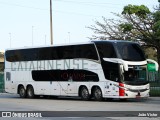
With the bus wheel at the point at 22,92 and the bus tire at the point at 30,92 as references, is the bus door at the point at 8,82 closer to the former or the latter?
the bus wheel at the point at 22,92

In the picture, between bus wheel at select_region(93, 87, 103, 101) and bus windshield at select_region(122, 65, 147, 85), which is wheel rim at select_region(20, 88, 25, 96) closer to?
bus wheel at select_region(93, 87, 103, 101)

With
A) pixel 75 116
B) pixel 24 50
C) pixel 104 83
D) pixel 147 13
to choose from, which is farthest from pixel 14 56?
pixel 75 116

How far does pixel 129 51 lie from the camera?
27.2 metres

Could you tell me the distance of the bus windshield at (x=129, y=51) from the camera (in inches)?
1055

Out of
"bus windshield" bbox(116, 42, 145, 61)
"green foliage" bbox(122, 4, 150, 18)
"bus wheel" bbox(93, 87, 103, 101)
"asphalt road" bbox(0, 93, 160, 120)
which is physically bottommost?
"asphalt road" bbox(0, 93, 160, 120)

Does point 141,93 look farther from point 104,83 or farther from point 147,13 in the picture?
point 147,13

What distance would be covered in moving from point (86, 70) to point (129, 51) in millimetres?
3025

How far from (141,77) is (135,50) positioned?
1659 mm

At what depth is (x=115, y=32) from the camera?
49.3 metres

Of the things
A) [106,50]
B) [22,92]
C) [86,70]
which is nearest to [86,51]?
[86,70]

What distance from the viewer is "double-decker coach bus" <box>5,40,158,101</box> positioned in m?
26.8

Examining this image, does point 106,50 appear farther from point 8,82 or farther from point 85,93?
point 8,82

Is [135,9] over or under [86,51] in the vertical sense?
over

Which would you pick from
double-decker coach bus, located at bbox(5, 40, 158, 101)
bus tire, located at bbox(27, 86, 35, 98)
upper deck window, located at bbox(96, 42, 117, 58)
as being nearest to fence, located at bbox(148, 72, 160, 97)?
double-decker coach bus, located at bbox(5, 40, 158, 101)
